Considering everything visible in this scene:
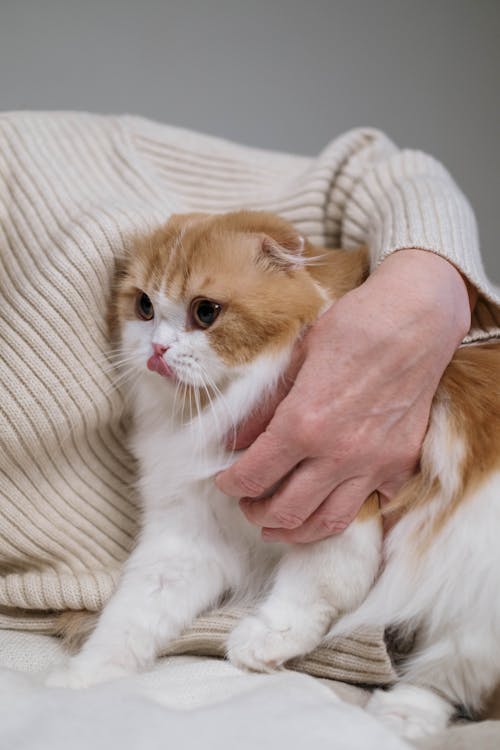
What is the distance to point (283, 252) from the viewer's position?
112 cm

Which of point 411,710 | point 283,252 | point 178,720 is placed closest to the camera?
point 178,720

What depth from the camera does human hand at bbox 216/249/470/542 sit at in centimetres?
105

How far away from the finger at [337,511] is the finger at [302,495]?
1 centimetres

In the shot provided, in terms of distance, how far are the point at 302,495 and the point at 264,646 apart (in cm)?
22

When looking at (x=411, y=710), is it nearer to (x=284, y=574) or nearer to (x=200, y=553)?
(x=284, y=574)

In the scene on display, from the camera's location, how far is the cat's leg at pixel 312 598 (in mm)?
1043

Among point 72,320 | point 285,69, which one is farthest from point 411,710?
point 285,69

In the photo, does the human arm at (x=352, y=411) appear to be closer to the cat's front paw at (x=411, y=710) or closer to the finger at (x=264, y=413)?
the finger at (x=264, y=413)

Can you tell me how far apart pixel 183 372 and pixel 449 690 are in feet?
1.96

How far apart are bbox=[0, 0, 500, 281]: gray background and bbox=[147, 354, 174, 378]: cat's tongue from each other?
4.34 ft

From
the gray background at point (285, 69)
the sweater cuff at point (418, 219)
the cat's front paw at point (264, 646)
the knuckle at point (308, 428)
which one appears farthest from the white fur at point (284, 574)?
the gray background at point (285, 69)

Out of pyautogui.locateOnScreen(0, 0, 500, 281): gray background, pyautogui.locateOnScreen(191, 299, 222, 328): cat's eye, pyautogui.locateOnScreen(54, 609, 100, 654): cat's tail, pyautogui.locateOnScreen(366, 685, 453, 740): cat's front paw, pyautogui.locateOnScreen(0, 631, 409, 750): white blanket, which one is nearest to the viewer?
pyautogui.locateOnScreen(0, 631, 409, 750): white blanket

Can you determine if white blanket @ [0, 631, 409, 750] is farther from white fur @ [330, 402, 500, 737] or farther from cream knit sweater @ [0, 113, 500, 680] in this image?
cream knit sweater @ [0, 113, 500, 680]

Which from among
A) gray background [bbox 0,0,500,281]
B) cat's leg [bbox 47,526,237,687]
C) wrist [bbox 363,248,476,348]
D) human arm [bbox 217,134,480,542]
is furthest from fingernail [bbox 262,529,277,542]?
gray background [bbox 0,0,500,281]
